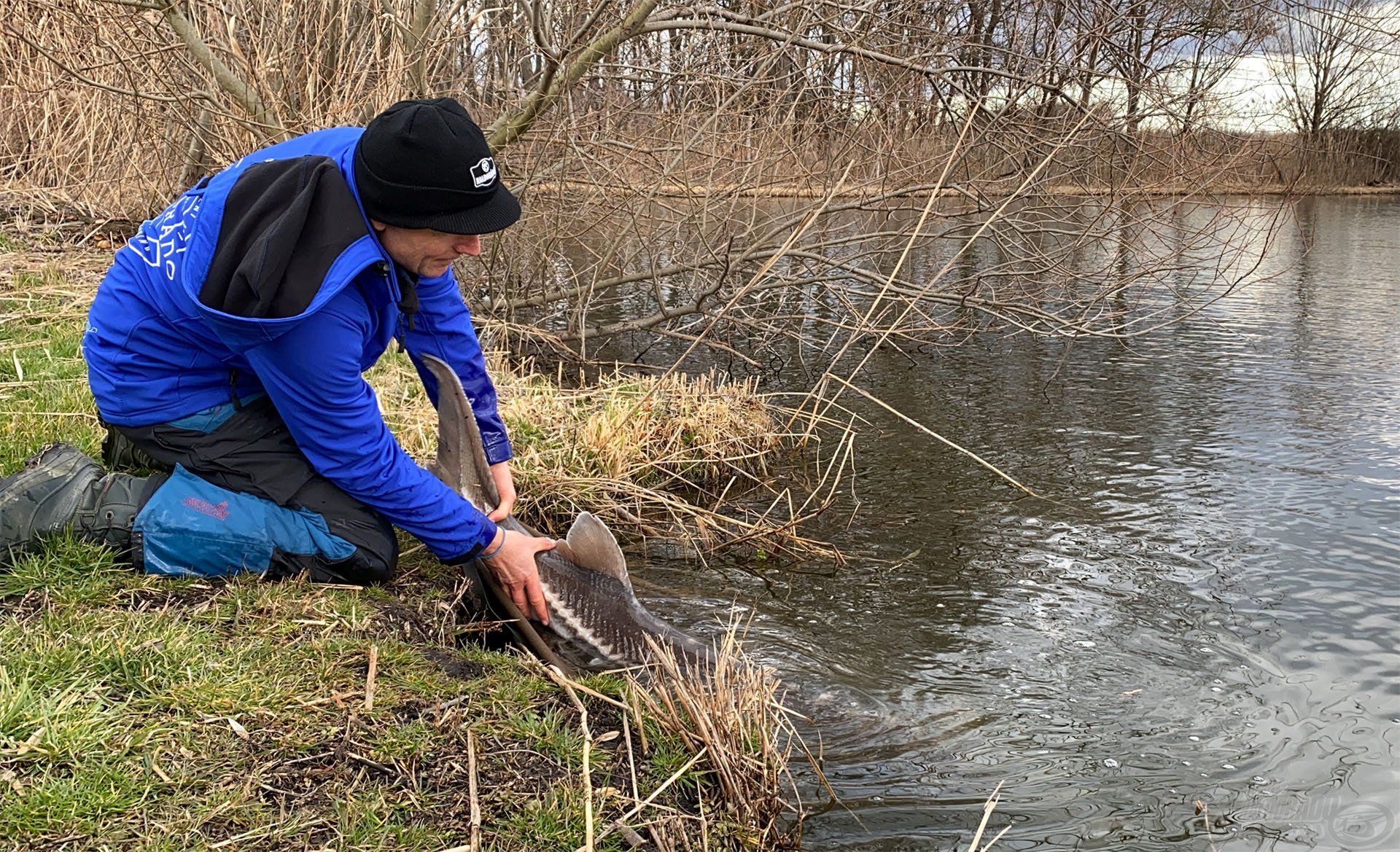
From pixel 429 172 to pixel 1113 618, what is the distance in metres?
3.50

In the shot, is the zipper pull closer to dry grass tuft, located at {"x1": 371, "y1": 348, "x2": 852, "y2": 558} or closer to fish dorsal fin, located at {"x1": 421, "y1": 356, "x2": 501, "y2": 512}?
fish dorsal fin, located at {"x1": 421, "y1": 356, "x2": 501, "y2": 512}

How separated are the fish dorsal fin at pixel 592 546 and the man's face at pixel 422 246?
1101 millimetres

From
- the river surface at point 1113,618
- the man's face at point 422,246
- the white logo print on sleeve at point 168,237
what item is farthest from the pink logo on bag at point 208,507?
the river surface at point 1113,618

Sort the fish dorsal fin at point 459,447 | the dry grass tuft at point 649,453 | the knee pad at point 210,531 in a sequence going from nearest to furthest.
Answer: the knee pad at point 210,531 < the fish dorsal fin at point 459,447 < the dry grass tuft at point 649,453

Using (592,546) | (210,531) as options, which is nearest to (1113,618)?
(592,546)

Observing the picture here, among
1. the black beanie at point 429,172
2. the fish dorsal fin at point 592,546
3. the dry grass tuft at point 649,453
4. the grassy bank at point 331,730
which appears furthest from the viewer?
the dry grass tuft at point 649,453

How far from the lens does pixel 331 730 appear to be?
283 cm

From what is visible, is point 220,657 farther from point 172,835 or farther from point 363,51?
point 363,51

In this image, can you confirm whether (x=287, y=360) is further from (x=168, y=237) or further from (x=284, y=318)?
(x=168, y=237)

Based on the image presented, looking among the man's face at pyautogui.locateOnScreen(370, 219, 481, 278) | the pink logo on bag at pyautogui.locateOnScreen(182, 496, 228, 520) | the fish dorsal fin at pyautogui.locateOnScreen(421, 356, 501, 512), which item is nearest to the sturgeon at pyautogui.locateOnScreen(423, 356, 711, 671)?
the fish dorsal fin at pyautogui.locateOnScreen(421, 356, 501, 512)

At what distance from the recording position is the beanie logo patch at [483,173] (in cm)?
299

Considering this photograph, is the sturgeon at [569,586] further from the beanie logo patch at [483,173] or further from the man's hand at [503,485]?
the beanie logo patch at [483,173]

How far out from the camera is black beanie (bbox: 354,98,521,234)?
295cm

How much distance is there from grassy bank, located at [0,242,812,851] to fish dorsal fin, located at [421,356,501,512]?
360mm
